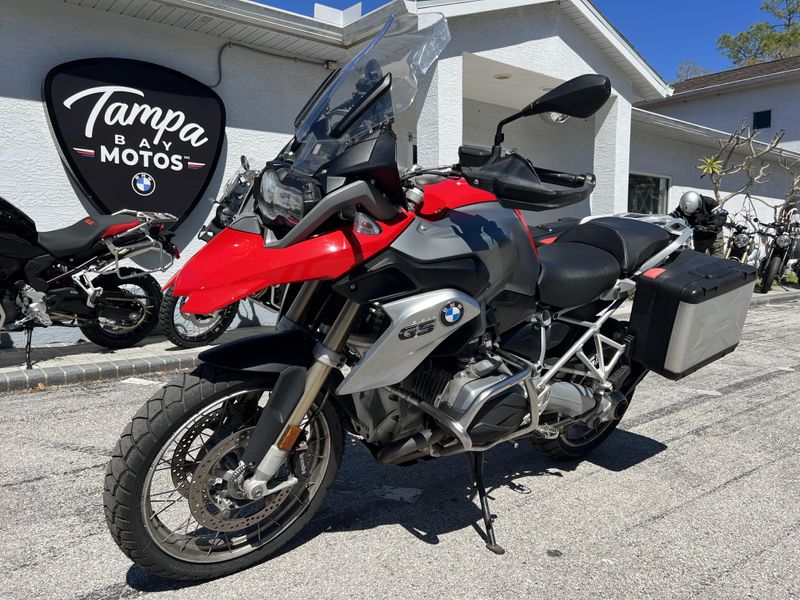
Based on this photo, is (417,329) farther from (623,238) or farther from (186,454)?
(623,238)

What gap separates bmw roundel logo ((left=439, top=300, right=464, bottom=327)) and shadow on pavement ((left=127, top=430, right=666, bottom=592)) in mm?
982

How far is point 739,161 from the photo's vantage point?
17.8 metres

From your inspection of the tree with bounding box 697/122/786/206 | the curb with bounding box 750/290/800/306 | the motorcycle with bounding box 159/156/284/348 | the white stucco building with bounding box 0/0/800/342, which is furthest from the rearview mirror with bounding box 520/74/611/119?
the tree with bounding box 697/122/786/206

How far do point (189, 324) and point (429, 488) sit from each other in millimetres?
3941

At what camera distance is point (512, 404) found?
2.38 metres

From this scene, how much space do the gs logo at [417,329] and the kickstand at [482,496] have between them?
695 millimetres

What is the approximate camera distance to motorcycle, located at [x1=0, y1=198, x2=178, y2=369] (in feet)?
16.8

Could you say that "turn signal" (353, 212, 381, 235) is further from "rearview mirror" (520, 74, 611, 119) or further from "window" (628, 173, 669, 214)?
"window" (628, 173, 669, 214)

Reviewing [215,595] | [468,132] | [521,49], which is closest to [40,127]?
[215,595]

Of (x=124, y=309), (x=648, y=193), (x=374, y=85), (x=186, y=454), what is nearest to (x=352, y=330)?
(x=186, y=454)

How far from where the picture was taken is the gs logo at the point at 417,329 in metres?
2.03

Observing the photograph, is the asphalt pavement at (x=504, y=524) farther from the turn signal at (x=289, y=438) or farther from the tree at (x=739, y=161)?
the tree at (x=739, y=161)

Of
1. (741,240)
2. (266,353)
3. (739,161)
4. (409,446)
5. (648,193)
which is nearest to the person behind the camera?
(266,353)

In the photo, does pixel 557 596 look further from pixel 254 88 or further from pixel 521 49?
pixel 521 49
